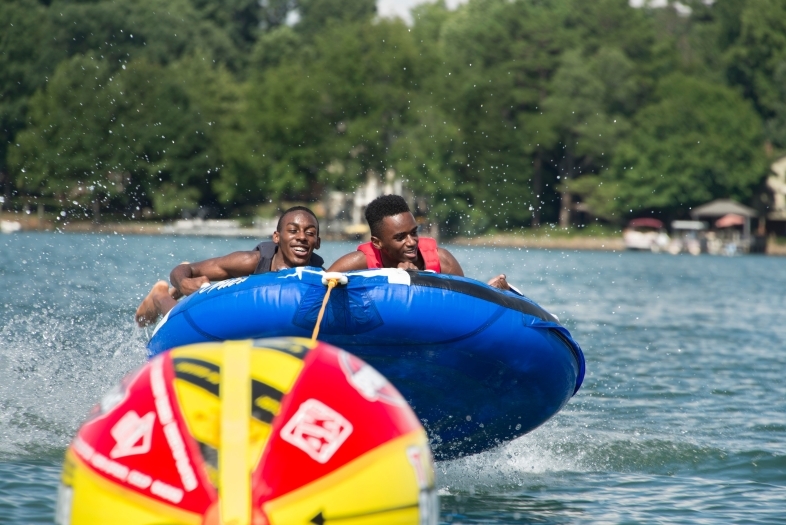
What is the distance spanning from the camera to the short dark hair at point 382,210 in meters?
5.72

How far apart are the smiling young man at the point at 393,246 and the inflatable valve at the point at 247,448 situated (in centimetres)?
237

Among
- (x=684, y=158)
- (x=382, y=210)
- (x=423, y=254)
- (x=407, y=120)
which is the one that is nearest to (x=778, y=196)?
(x=684, y=158)

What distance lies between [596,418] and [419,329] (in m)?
3.89

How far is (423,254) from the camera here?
19.3 feet

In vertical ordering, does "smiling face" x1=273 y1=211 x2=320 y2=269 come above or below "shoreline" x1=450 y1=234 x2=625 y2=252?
above

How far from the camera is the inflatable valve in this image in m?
2.97

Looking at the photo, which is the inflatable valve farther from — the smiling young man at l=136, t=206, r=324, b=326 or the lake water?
the smiling young man at l=136, t=206, r=324, b=326

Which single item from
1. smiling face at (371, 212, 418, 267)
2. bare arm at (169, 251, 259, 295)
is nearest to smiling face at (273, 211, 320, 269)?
bare arm at (169, 251, 259, 295)

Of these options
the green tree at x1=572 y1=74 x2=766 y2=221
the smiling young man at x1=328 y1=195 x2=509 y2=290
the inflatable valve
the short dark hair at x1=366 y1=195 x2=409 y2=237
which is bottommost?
the inflatable valve

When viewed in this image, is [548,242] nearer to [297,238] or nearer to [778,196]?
[778,196]

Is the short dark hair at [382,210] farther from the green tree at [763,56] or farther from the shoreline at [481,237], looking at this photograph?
the green tree at [763,56]

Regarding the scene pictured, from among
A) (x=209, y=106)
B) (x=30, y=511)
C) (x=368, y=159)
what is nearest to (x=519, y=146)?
(x=368, y=159)

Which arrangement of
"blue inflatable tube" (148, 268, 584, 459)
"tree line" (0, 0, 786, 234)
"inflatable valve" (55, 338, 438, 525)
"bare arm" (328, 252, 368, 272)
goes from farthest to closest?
"tree line" (0, 0, 786, 234) < "bare arm" (328, 252, 368, 272) < "blue inflatable tube" (148, 268, 584, 459) < "inflatable valve" (55, 338, 438, 525)

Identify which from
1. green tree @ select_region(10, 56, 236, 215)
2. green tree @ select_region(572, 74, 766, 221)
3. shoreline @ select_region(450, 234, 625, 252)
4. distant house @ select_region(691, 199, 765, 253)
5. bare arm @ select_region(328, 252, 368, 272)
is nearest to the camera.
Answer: bare arm @ select_region(328, 252, 368, 272)
